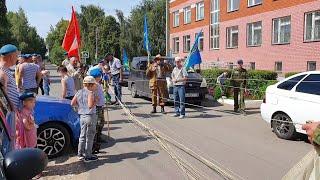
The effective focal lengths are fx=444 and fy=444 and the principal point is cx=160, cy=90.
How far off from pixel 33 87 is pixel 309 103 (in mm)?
5733

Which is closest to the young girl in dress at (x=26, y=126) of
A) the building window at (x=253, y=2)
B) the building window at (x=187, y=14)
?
the building window at (x=253, y=2)

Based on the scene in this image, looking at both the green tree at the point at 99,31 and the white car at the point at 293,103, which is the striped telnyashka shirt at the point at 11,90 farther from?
the green tree at the point at 99,31

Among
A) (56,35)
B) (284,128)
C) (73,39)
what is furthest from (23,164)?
(56,35)

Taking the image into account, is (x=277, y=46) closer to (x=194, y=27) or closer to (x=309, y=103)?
(x=194, y=27)

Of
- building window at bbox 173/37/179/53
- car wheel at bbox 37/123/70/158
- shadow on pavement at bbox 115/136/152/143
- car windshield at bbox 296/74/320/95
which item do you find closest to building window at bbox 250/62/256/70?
building window at bbox 173/37/179/53

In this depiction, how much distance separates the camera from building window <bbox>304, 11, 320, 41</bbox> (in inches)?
888

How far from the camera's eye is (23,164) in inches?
99.6

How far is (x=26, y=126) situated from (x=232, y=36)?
2790 cm

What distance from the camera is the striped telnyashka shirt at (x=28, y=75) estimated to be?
9.41 meters

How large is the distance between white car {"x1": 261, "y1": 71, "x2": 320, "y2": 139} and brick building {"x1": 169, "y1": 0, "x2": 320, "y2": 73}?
45.2ft

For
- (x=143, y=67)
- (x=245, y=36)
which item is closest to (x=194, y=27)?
(x=245, y=36)

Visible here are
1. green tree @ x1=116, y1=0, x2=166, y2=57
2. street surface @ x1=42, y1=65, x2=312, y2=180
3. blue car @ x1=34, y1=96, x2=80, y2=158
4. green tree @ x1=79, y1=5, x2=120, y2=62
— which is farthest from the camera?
green tree @ x1=79, y1=5, x2=120, y2=62

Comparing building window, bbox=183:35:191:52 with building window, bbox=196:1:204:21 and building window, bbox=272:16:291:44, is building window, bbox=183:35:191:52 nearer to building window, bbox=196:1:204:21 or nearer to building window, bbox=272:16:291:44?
building window, bbox=196:1:204:21

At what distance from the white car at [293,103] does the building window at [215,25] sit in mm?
25310
